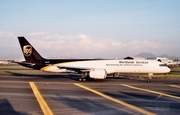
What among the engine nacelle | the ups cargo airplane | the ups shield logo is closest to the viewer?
the engine nacelle

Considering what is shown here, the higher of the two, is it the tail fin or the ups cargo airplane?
the tail fin

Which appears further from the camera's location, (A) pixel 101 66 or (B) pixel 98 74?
(A) pixel 101 66

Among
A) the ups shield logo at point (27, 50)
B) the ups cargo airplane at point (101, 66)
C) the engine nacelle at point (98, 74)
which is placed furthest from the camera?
the ups shield logo at point (27, 50)

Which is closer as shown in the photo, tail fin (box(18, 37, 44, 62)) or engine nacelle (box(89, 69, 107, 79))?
engine nacelle (box(89, 69, 107, 79))

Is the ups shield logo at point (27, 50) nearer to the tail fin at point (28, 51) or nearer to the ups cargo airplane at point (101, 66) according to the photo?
the tail fin at point (28, 51)

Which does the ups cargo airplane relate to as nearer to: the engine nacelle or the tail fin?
the engine nacelle

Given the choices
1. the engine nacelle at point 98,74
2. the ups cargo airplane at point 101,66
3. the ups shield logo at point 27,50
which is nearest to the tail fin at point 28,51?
the ups shield logo at point 27,50

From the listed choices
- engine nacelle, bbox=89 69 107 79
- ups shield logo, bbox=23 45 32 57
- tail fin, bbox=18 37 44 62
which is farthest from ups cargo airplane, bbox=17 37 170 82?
ups shield logo, bbox=23 45 32 57

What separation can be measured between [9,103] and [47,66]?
25.1 m

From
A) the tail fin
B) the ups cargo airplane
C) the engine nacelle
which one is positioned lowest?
the engine nacelle

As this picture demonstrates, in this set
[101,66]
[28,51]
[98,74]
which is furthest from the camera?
[28,51]

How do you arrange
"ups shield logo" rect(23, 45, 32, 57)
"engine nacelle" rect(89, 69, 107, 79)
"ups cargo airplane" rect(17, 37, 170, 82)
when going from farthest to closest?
"ups shield logo" rect(23, 45, 32, 57), "ups cargo airplane" rect(17, 37, 170, 82), "engine nacelle" rect(89, 69, 107, 79)

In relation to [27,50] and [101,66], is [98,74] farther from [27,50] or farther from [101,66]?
[27,50]

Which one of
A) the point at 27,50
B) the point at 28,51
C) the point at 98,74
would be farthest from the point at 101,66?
the point at 27,50
